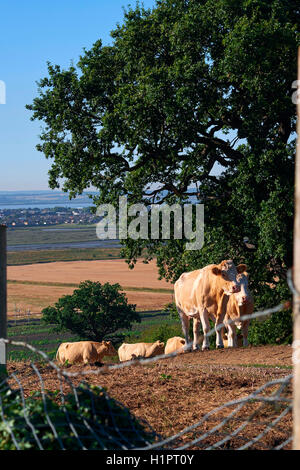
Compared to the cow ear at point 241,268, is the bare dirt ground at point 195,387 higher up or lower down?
lower down

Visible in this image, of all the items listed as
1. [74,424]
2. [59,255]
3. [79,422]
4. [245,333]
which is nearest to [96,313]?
[245,333]

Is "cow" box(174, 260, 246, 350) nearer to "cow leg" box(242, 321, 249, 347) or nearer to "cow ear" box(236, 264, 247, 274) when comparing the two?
"cow ear" box(236, 264, 247, 274)

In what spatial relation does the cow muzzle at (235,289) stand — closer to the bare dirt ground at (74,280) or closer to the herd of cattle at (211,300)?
the herd of cattle at (211,300)

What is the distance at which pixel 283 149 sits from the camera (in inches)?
787

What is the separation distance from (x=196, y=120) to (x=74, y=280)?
393ft

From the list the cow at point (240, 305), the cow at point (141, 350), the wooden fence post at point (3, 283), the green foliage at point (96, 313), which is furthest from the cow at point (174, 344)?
the green foliage at point (96, 313)

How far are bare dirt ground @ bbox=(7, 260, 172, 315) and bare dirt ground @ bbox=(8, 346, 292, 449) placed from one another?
291 feet

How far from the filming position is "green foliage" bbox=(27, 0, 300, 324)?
64.5 feet

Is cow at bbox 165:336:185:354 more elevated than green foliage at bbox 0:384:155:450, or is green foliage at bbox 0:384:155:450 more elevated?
green foliage at bbox 0:384:155:450

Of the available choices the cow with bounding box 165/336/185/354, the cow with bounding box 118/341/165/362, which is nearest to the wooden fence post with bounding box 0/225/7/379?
the cow with bounding box 165/336/185/354

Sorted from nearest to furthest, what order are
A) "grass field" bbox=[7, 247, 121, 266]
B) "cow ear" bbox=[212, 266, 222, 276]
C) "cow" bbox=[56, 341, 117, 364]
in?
"cow ear" bbox=[212, 266, 222, 276], "cow" bbox=[56, 341, 117, 364], "grass field" bbox=[7, 247, 121, 266]

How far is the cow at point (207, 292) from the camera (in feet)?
55.0

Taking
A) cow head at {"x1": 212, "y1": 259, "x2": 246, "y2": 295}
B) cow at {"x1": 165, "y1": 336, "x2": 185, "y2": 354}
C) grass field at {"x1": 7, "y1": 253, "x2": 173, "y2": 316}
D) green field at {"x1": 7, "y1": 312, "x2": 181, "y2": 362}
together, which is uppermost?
cow head at {"x1": 212, "y1": 259, "x2": 246, "y2": 295}

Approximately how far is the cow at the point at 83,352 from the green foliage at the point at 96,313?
40524 mm
